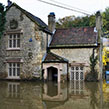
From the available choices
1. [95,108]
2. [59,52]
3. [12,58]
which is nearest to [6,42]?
[12,58]

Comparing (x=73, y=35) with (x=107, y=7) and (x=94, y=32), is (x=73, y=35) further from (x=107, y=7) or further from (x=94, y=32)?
(x=107, y=7)

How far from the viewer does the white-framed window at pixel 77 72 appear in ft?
68.7

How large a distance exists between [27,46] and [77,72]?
6.68 meters

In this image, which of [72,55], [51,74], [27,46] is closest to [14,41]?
[27,46]

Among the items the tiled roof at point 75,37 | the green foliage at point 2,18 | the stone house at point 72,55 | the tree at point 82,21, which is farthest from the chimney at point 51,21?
the tree at point 82,21

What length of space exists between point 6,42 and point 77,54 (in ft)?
28.6

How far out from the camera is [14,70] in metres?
21.3

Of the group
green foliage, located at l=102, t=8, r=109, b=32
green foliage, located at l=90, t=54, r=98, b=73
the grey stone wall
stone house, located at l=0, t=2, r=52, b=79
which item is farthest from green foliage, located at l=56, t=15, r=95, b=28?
the grey stone wall

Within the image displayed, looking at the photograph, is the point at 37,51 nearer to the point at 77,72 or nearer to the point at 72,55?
the point at 72,55

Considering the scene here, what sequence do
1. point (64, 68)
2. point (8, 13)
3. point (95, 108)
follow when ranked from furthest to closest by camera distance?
point (8, 13) < point (64, 68) < point (95, 108)

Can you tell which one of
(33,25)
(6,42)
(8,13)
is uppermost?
(8,13)

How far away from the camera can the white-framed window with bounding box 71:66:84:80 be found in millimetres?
20938

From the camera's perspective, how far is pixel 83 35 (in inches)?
884

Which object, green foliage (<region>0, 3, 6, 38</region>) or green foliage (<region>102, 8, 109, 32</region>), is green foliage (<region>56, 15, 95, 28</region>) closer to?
green foliage (<region>102, 8, 109, 32</region>)
